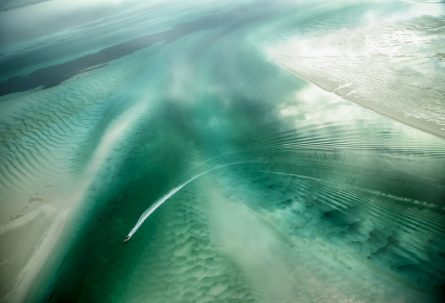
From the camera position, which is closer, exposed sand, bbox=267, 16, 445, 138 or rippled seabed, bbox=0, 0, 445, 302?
rippled seabed, bbox=0, 0, 445, 302

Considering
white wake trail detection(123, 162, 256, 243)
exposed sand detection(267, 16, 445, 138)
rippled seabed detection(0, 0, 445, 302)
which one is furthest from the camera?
exposed sand detection(267, 16, 445, 138)

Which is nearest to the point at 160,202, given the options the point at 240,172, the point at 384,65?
the point at 240,172

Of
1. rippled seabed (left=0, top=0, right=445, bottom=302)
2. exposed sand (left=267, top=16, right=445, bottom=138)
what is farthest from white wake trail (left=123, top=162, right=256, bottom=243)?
exposed sand (left=267, top=16, right=445, bottom=138)

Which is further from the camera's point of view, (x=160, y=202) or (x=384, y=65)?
(x=384, y=65)

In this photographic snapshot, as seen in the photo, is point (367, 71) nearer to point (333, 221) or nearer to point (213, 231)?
point (333, 221)

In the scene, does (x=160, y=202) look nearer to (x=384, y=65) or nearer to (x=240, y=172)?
(x=240, y=172)

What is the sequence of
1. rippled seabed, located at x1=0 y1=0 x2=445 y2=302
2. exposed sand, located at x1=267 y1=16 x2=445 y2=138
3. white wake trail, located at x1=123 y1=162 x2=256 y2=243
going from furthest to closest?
exposed sand, located at x1=267 y1=16 x2=445 y2=138, white wake trail, located at x1=123 y1=162 x2=256 y2=243, rippled seabed, located at x1=0 y1=0 x2=445 y2=302

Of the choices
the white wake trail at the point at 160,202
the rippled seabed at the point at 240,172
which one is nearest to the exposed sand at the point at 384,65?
the rippled seabed at the point at 240,172

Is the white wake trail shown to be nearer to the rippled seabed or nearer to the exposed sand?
the rippled seabed

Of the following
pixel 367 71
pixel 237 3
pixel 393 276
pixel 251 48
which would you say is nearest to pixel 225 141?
pixel 393 276
